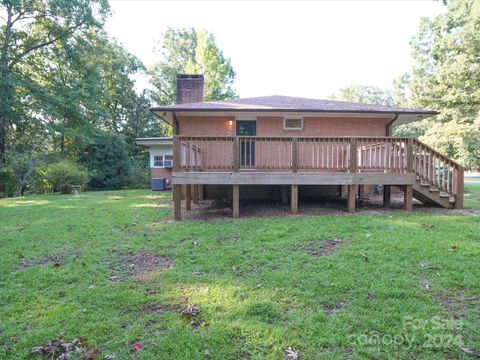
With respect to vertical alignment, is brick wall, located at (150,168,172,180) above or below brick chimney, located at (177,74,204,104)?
below

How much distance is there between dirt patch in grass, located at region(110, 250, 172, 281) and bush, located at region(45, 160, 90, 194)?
51.1ft

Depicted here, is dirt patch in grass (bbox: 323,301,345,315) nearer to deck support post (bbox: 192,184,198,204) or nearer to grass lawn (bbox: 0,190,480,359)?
grass lawn (bbox: 0,190,480,359)

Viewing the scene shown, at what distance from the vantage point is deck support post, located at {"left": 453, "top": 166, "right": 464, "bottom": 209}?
25.7 ft

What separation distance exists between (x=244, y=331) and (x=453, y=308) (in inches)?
83.6

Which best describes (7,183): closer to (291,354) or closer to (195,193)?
(195,193)

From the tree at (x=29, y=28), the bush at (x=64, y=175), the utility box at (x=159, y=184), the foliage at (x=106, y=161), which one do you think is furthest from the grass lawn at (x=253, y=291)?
the foliage at (x=106, y=161)

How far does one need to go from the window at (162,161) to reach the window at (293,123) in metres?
9.33

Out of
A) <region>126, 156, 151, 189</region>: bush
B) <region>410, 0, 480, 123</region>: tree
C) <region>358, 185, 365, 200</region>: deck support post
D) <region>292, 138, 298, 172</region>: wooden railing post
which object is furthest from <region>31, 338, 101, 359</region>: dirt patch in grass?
<region>126, 156, 151, 189</region>: bush

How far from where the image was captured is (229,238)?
18.7 ft

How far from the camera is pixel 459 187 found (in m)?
7.92

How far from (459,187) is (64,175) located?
753 inches

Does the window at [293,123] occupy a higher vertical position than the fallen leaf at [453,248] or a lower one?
higher

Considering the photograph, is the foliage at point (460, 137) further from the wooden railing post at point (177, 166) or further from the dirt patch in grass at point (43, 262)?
the dirt patch in grass at point (43, 262)

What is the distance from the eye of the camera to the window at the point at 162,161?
18.3 metres
